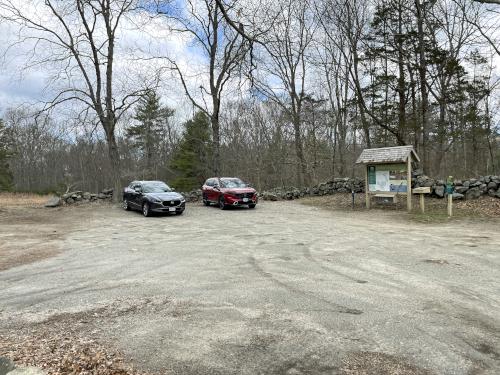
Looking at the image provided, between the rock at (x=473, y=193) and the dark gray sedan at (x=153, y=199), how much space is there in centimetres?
1222

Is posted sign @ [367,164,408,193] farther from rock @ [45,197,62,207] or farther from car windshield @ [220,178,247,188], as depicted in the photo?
rock @ [45,197,62,207]

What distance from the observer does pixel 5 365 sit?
333 centimetres

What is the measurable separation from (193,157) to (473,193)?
2741cm

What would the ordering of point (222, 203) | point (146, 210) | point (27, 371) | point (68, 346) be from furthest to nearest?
point (222, 203), point (146, 210), point (68, 346), point (27, 371)

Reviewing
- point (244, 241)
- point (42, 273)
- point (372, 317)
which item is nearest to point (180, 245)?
point (244, 241)

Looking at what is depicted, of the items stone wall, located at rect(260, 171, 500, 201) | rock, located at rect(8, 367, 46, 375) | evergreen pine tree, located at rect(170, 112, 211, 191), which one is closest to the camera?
rock, located at rect(8, 367, 46, 375)

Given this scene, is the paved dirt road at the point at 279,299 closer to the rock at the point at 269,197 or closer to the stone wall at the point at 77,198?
the stone wall at the point at 77,198

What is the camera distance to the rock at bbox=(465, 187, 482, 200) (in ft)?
52.9

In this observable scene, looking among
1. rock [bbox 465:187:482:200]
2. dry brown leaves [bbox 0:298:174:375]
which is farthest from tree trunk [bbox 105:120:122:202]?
dry brown leaves [bbox 0:298:174:375]

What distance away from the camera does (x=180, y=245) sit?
31.6 ft

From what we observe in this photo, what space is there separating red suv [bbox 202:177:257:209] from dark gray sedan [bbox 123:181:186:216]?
241cm

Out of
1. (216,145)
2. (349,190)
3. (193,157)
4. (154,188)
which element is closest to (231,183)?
(154,188)

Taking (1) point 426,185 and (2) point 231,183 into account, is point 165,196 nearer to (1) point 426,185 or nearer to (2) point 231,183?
(2) point 231,183

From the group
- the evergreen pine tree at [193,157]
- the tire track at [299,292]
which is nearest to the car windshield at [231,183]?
the tire track at [299,292]
